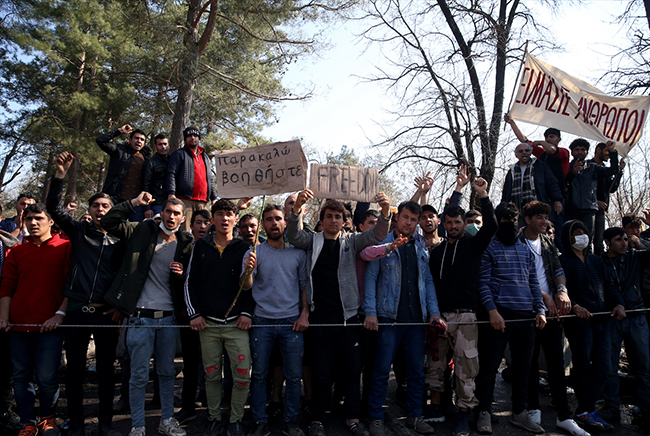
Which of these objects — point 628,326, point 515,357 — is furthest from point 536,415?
point 628,326

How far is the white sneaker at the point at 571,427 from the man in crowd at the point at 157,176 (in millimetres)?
5946

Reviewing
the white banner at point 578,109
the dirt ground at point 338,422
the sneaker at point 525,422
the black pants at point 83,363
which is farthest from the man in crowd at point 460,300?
the white banner at point 578,109

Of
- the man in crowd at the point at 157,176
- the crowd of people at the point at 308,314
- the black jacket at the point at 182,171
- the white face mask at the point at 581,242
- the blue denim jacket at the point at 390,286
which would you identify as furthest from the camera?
the man in crowd at the point at 157,176

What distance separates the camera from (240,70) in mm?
13000

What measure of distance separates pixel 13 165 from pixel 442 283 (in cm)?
2426

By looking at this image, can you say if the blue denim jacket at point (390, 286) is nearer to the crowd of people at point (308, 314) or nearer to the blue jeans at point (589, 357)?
the crowd of people at point (308, 314)

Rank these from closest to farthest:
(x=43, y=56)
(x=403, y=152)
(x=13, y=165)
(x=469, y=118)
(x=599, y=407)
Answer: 1. (x=599, y=407)
2. (x=469, y=118)
3. (x=403, y=152)
4. (x=43, y=56)
5. (x=13, y=165)

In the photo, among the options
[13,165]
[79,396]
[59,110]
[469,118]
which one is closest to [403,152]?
[469,118]

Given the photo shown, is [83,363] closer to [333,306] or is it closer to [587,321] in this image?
[333,306]

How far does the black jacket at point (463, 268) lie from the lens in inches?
179

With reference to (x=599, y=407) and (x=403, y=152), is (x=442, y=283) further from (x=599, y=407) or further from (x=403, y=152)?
(x=403, y=152)

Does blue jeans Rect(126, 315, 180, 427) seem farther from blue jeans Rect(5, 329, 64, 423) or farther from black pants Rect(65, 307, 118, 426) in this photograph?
blue jeans Rect(5, 329, 64, 423)

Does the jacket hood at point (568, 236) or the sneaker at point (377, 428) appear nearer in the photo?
the sneaker at point (377, 428)

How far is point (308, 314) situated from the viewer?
178 inches
